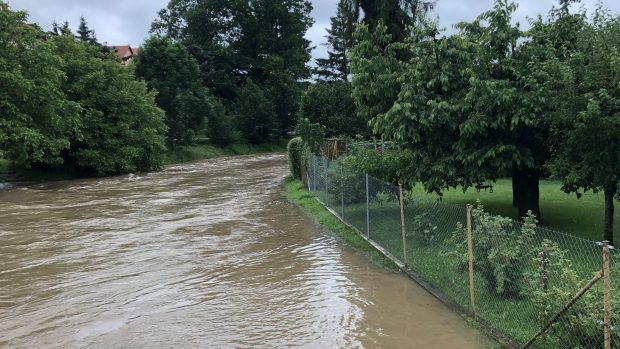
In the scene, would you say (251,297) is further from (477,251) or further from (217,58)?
(217,58)

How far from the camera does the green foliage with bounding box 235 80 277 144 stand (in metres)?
58.4

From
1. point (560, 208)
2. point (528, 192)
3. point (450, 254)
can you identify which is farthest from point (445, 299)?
point (560, 208)

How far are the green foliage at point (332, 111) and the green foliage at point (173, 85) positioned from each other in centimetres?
1760

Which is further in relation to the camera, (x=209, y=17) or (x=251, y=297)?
(x=209, y=17)

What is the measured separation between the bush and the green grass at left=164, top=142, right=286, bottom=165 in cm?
2185

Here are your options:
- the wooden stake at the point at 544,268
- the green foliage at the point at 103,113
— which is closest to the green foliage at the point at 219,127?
the green foliage at the point at 103,113

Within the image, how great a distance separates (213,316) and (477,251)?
3.60 meters

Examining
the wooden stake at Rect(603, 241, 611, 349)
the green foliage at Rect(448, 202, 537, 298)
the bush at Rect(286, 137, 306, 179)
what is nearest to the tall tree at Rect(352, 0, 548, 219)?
the green foliage at Rect(448, 202, 537, 298)

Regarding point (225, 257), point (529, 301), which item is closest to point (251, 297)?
point (225, 257)

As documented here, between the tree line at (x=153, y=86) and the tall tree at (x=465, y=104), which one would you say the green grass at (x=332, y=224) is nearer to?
the tall tree at (x=465, y=104)

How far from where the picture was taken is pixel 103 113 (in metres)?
34.2

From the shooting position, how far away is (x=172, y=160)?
150 feet

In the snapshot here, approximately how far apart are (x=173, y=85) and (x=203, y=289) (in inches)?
1784

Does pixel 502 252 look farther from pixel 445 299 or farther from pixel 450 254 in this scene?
pixel 445 299
